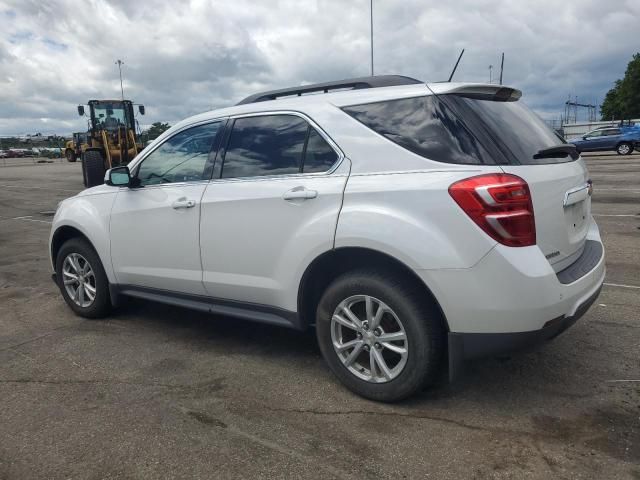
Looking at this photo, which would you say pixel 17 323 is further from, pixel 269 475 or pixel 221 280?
pixel 269 475

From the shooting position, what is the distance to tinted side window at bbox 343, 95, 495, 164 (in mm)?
2938

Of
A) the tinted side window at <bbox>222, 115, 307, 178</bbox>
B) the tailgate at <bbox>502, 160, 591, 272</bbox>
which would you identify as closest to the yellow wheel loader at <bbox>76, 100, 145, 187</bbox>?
the tinted side window at <bbox>222, 115, 307, 178</bbox>

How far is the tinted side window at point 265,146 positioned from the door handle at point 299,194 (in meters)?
0.17

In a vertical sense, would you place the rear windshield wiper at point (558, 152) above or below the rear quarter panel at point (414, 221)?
above

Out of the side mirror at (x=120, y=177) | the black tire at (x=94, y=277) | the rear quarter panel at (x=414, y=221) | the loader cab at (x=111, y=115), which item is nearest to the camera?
the rear quarter panel at (x=414, y=221)

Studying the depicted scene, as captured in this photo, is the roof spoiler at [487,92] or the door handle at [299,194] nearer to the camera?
the roof spoiler at [487,92]

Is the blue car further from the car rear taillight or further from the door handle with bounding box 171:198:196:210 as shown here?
the car rear taillight

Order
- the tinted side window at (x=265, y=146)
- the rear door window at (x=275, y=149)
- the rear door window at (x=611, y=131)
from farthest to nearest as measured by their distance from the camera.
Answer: the rear door window at (x=611, y=131)
the tinted side window at (x=265, y=146)
the rear door window at (x=275, y=149)

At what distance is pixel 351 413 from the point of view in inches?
124

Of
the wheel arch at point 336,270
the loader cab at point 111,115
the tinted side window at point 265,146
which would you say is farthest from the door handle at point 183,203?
the loader cab at point 111,115

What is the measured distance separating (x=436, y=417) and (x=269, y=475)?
1009 millimetres

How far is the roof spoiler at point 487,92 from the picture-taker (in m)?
3.13

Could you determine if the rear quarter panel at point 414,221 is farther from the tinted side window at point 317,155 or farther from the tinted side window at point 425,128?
the tinted side window at point 317,155

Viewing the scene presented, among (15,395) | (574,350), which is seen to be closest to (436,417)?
(574,350)
